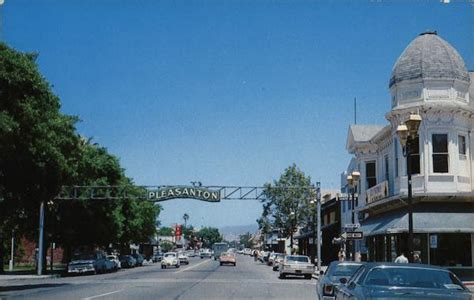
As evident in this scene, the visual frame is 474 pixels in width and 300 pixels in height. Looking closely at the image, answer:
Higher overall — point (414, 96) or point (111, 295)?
point (414, 96)

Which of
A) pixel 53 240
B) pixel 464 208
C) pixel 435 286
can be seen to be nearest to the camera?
→ pixel 435 286

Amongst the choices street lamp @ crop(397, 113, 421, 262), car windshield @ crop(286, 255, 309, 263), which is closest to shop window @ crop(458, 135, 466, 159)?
car windshield @ crop(286, 255, 309, 263)

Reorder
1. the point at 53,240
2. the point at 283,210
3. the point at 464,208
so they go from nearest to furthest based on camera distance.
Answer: the point at 464,208 → the point at 53,240 → the point at 283,210

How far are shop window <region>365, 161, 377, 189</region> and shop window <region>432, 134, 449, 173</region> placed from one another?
10091 mm

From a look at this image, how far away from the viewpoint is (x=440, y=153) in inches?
1267

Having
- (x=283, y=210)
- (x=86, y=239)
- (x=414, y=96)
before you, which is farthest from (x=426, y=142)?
(x=283, y=210)

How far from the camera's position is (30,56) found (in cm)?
2820

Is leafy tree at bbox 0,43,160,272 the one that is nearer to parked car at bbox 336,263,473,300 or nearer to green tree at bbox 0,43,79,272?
green tree at bbox 0,43,79,272

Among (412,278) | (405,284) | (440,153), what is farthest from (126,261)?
(405,284)

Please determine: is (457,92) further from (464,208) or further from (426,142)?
(464,208)

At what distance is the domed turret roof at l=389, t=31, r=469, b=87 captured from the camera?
32.9 m

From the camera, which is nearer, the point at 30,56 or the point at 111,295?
the point at 111,295

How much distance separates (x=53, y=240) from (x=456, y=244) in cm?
3135

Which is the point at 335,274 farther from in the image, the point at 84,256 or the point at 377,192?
the point at 84,256
